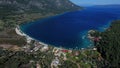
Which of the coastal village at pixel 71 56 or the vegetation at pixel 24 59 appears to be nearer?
the vegetation at pixel 24 59

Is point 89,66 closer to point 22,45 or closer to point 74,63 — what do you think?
point 74,63

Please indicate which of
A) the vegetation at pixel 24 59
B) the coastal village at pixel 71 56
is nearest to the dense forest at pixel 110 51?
the coastal village at pixel 71 56

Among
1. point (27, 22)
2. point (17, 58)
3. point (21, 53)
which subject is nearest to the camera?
point (17, 58)

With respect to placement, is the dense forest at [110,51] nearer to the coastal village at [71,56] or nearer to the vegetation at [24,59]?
the coastal village at [71,56]

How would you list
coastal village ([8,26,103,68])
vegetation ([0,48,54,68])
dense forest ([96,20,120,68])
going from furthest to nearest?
dense forest ([96,20,120,68])
coastal village ([8,26,103,68])
vegetation ([0,48,54,68])

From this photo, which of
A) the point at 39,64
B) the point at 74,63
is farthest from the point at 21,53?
the point at 74,63

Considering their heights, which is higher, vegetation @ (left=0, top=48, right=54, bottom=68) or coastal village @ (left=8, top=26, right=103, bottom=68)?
vegetation @ (left=0, top=48, right=54, bottom=68)

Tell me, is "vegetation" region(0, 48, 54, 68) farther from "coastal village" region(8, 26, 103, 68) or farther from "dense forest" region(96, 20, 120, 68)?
"dense forest" region(96, 20, 120, 68)

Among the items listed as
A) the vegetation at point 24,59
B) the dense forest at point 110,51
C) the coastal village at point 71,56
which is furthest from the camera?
the dense forest at point 110,51

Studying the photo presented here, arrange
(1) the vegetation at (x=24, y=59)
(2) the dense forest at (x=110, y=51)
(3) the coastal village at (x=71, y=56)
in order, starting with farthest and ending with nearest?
(2) the dense forest at (x=110, y=51), (3) the coastal village at (x=71, y=56), (1) the vegetation at (x=24, y=59)

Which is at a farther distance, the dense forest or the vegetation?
the dense forest

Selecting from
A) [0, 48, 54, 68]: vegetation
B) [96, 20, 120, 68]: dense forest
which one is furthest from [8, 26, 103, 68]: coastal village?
[96, 20, 120, 68]: dense forest
